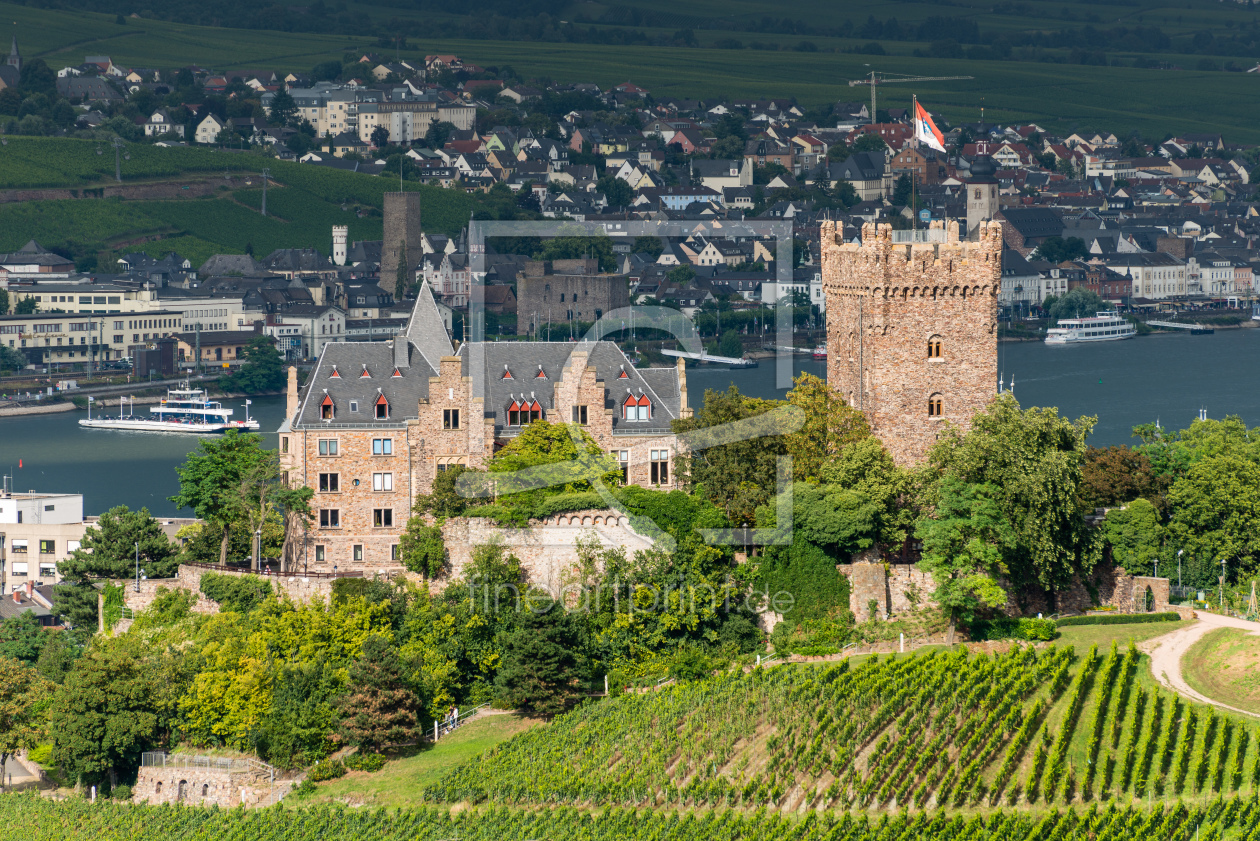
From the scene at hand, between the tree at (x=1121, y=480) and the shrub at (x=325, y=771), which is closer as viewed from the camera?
the shrub at (x=325, y=771)

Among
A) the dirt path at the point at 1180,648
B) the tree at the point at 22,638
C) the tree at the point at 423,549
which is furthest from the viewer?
the tree at the point at 22,638

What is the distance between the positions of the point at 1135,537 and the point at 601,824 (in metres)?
19.1

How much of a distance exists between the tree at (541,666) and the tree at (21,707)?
14.2m

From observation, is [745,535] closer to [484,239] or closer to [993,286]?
[993,286]

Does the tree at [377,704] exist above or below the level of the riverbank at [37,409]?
below

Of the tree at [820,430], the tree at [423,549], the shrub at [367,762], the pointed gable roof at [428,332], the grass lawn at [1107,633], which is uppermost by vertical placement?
the pointed gable roof at [428,332]

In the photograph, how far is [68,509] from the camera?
91.9 meters

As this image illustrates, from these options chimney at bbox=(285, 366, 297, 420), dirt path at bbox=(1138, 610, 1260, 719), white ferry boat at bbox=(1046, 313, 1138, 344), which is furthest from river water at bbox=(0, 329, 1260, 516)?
dirt path at bbox=(1138, 610, 1260, 719)

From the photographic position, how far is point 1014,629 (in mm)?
54781

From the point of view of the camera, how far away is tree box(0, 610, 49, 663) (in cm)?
6838

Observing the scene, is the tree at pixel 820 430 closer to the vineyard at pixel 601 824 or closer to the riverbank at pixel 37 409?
the vineyard at pixel 601 824

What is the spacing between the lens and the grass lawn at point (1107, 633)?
53.2 m

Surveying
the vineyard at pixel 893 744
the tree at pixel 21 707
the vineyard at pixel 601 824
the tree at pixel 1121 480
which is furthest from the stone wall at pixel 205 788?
the tree at pixel 1121 480

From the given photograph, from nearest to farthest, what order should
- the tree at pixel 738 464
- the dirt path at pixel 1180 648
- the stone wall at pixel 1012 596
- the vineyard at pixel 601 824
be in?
the vineyard at pixel 601 824
the dirt path at pixel 1180 648
the stone wall at pixel 1012 596
the tree at pixel 738 464
